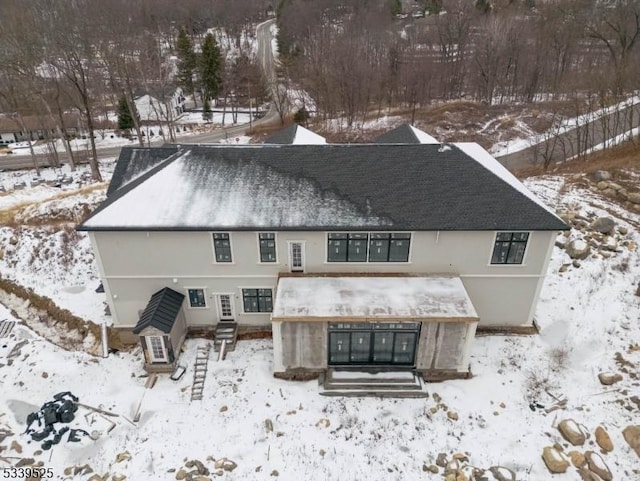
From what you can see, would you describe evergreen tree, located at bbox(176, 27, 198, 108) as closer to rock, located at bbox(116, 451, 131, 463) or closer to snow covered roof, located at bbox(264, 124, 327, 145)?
snow covered roof, located at bbox(264, 124, 327, 145)

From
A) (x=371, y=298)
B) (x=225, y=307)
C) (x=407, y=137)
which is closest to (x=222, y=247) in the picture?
(x=225, y=307)

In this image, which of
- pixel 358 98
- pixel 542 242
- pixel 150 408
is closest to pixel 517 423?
pixel 542 242

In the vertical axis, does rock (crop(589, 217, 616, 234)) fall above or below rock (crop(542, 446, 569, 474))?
above

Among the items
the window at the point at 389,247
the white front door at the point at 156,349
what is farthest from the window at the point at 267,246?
the white front door at the point at 156,349

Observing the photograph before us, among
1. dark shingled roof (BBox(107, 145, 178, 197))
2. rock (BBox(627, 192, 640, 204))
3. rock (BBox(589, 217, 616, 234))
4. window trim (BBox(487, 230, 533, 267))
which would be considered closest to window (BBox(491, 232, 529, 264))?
window trim (BBox(487, 230, 533, 267))

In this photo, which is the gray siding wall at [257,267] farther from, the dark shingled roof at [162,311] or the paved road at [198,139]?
the paved road at [198,139]

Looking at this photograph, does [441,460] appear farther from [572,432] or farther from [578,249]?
[578,249]

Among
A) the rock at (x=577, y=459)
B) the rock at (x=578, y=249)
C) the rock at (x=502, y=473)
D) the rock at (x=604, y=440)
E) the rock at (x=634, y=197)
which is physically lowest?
the rock at (x=502, y=473)
